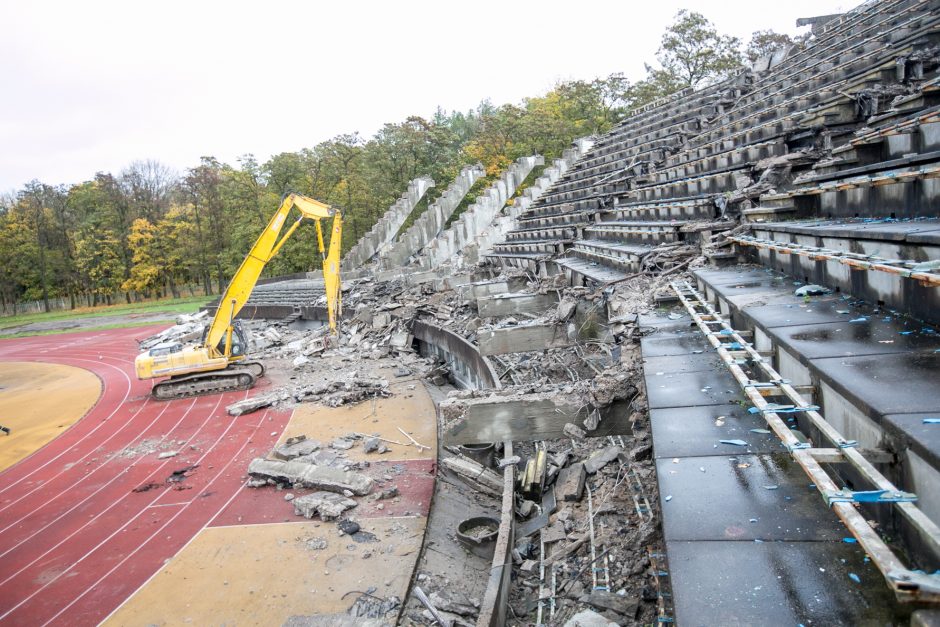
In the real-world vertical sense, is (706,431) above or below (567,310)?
below

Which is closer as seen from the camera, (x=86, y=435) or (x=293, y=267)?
(x=86, y=435)

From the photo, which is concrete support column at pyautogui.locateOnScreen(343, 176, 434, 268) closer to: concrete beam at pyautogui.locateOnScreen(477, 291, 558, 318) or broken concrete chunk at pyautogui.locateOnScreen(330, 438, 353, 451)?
concrete beam at pyautogui.locateOnScreen(477, 291, 558, 318)

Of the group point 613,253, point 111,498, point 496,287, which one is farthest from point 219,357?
point 613,253

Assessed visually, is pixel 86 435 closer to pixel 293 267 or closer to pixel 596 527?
pixel 596 527

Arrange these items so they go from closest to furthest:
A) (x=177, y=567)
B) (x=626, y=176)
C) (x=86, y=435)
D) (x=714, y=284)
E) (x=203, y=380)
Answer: (x=714, y=284) < (x=177, y=567) < (x=86, y=435) < (x=203, y=380) < (x=626, y=176)

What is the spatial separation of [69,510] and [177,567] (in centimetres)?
386

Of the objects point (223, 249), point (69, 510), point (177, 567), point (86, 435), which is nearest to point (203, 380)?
point (86, 435)

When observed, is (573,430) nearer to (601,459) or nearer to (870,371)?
(601,459)

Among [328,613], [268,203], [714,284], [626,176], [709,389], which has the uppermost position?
[268,203]

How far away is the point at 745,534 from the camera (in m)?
2.94

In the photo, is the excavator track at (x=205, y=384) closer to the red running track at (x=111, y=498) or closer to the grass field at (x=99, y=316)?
the red running track at (x=111, y=498)

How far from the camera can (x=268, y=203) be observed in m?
43.2

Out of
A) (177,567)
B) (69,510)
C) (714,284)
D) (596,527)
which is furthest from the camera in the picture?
(69,510)

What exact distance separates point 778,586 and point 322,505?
7305mm
